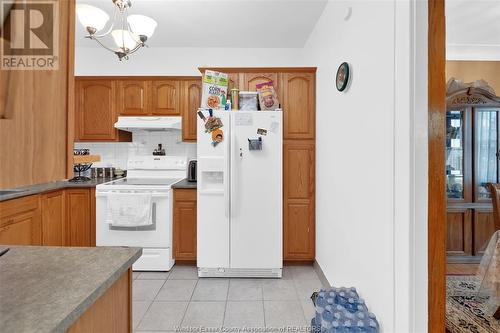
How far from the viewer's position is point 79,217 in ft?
9.57

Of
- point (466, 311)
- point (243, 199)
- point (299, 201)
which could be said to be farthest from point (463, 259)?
point (243, 199)

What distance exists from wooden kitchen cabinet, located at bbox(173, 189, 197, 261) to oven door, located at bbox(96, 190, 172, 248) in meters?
0.12

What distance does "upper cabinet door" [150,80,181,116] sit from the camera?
10.7ft

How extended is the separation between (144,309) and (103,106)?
244cm

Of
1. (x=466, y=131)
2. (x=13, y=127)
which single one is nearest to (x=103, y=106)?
(x=13, y=127)

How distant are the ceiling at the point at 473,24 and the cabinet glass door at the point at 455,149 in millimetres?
889

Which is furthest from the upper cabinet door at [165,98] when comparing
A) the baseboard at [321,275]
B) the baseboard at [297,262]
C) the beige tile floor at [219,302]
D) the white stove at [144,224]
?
the baseboard at [321,275]

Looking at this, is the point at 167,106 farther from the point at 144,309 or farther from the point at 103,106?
the point at 144,309

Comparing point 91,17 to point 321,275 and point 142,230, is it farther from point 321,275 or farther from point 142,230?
point 321,275

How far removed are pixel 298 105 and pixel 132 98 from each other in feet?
6.77

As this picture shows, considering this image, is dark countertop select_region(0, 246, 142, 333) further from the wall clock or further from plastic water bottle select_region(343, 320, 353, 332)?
the wall clock

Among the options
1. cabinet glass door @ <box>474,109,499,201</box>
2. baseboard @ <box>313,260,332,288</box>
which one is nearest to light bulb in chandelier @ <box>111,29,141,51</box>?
baseboard @ <box>313,260,332,288</box>

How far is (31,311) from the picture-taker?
574 mm

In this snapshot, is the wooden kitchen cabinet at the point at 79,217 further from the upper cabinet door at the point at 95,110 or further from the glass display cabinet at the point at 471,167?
the glass display cabinet at the point at 471,167
